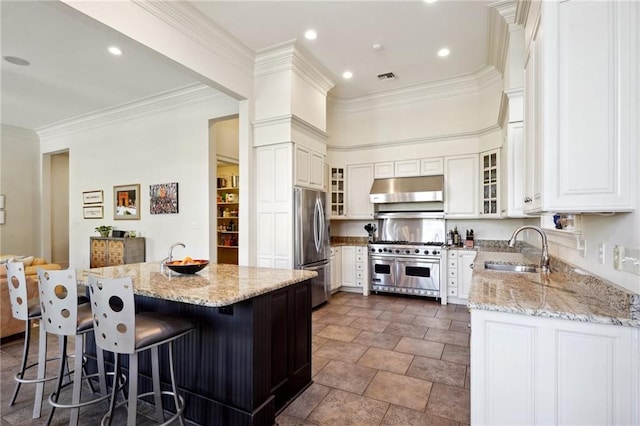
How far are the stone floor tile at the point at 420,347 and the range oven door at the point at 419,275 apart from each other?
1.71 metres

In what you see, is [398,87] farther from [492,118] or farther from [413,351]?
[413,351]

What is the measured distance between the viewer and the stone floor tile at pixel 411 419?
6.80 feet

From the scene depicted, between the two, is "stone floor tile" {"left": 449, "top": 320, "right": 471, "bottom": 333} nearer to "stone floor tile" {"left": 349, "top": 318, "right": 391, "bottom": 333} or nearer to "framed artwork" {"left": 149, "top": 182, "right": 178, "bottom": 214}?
"stone floor tile" {"left": 349, "top": 318, "right": 391, "bottom": 333}

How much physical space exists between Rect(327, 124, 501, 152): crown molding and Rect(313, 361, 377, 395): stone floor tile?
3.86m

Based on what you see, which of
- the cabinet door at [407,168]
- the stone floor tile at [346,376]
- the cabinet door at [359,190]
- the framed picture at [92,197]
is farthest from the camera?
the framed picture at [92,197]

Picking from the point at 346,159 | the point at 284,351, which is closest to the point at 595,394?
the point at 284,351

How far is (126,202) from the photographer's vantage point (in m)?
5.97

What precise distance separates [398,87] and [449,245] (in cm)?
287

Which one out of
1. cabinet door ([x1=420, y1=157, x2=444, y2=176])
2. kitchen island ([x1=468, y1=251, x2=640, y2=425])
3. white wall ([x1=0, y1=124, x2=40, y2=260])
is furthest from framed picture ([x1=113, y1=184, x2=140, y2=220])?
kitchen island ([x1=468, y1=251, x2=640, y2=425])

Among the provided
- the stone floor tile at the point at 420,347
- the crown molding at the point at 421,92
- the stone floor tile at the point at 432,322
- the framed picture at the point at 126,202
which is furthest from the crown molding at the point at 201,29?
the stone floor tile at the point at 432,322

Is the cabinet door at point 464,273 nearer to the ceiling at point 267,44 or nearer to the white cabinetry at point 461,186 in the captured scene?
the white cabinetry at point 461,186

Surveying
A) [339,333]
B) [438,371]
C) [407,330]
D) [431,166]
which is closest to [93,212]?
[339,333]

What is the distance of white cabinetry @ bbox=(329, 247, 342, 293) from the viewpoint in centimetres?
536

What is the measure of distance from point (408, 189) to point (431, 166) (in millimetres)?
557
